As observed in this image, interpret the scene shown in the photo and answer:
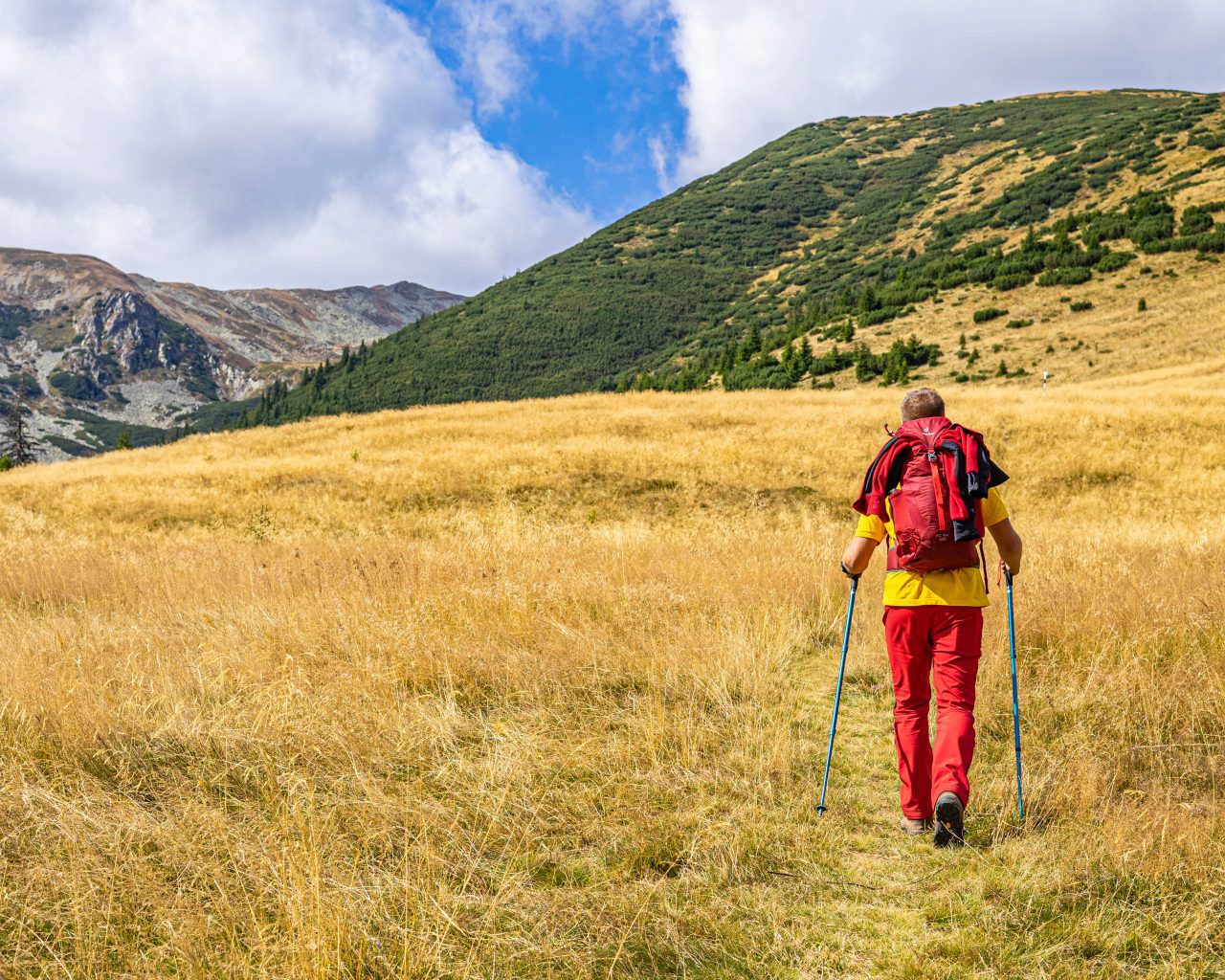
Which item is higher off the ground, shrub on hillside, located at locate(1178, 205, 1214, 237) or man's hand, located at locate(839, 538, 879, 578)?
shrub on hillside, located at locate(1178, 205, 1214, 237)

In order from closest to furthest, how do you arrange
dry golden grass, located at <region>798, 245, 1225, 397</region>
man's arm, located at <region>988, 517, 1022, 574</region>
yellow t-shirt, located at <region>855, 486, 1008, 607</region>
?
yellow t-shirt, located at <region>855, 486, 1008, 607</region>, man's arm, located at <region>988, 517, 1022, 574</region>, dry golden grass, located at <region>798, 245, 1225, 397</region>

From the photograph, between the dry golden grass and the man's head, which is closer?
the man's head

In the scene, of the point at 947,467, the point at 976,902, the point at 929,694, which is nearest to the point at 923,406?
the point at 947,467

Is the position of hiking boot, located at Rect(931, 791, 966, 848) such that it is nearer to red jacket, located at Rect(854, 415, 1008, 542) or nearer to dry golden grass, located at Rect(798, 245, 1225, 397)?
red jacket, located at Rect(854, 415, 1008, 542)

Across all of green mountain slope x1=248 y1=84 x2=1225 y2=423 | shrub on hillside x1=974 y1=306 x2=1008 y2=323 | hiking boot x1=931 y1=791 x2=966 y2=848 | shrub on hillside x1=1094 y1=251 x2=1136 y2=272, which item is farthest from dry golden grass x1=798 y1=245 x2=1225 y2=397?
hiking boot x1=931 y1=791 x2=966 y2=848

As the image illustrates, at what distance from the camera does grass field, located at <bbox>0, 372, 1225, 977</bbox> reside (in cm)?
273

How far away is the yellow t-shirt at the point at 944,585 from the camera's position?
3.71 m

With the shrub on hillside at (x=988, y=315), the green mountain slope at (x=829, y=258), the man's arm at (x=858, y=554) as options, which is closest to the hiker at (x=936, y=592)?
the man's arm at (x=858, y=554)

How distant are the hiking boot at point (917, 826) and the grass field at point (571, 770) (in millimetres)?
117

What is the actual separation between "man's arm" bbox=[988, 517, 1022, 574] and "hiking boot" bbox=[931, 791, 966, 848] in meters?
1.27

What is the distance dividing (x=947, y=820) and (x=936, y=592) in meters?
1.09

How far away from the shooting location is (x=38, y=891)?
9.28 feet

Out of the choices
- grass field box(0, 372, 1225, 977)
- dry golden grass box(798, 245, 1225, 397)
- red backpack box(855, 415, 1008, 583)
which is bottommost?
grass field box(0, 372, 1225, 977)

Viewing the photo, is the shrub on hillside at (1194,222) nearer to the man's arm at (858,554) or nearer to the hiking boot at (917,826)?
the man's arm at (858,554)
